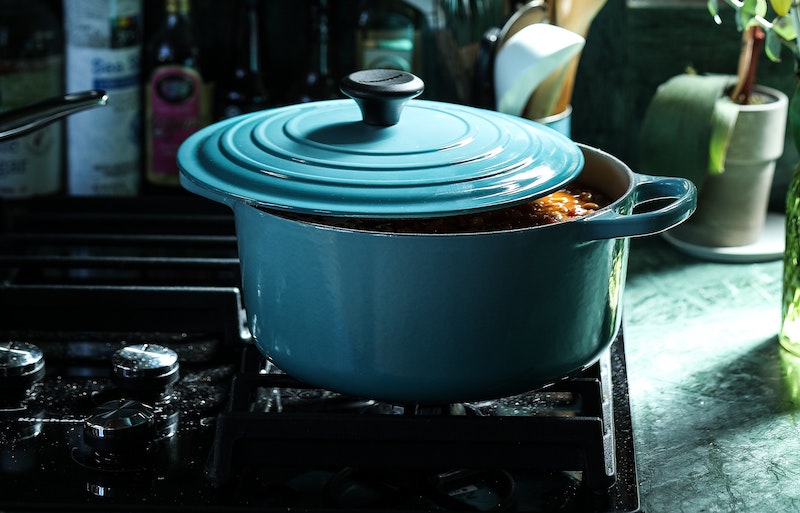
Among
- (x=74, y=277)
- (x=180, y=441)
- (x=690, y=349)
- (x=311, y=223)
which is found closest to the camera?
(x=311, y=223)

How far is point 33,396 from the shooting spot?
87 cm

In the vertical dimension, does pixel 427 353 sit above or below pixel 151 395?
above

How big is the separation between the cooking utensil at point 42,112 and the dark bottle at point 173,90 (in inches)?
13.2

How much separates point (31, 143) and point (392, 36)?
0.41 m

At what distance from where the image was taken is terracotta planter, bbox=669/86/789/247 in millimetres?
1143

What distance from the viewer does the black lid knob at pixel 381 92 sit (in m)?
0.76

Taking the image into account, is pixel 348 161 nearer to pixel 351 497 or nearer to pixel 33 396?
pixel 351 497

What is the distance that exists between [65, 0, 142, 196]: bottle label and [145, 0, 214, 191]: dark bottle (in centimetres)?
2

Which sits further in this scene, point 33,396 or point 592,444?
point 33,396

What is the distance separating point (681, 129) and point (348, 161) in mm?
546

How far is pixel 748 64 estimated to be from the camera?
114cm

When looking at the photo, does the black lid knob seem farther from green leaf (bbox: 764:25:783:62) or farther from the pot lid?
green leaf (bbox: 764:25:783:62)

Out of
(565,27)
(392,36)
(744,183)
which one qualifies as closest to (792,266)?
(744,183)

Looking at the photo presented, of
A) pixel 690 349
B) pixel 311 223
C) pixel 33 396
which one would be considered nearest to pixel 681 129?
pixel 690 349
